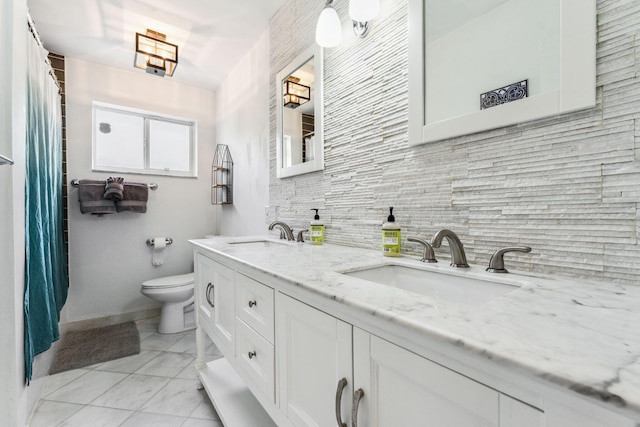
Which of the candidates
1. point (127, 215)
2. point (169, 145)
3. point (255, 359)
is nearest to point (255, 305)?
point (255, 359)

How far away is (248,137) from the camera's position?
233cm

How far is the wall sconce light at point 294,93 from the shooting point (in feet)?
5.28

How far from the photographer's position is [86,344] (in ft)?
6.97

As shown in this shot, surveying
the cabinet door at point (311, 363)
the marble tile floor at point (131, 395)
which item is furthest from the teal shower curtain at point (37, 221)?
the cabinet door at point (311, 363)

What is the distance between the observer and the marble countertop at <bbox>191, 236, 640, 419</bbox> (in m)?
0.28

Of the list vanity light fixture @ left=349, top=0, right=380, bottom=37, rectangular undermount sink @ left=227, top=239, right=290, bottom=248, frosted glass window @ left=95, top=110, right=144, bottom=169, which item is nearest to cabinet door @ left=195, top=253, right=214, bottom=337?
rectangular undermount sink @ left=227, top=239, right=290, bottom=248

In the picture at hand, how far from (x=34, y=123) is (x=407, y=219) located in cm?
178

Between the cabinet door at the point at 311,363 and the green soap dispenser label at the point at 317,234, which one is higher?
the green soap dispenser label at the point at 317,234

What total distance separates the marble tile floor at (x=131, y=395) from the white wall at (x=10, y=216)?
38 centimetres

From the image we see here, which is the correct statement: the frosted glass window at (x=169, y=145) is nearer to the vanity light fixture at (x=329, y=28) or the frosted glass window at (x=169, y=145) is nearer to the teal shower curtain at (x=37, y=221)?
the teal shower curtain at (x=37, y=221)

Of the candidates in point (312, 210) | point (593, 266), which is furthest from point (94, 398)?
point (593, 266)

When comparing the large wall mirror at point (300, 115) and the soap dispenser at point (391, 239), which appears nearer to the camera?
the soap dispenser at point (391, 239)

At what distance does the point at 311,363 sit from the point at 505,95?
888 mm

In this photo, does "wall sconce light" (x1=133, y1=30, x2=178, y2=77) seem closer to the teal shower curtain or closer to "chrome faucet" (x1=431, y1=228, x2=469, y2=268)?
the teal shower curtain
